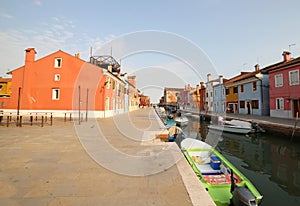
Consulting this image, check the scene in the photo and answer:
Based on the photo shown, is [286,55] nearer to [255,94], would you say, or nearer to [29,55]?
[255,94]

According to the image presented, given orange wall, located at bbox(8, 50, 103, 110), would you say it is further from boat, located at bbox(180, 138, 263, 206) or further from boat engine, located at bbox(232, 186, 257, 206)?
boat engine, located at bbox(232, 186, 257, 206)

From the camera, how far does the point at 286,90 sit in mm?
17922

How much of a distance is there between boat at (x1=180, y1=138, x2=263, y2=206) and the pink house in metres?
16.2

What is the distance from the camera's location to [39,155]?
498cm

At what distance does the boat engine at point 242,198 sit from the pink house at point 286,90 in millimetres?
18297

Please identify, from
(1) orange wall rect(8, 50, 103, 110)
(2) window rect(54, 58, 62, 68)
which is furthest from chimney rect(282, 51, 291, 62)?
(2) window rect(54, 58, 62, 68)

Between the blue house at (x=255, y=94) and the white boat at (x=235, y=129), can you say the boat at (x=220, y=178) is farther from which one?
the blue house at (x=255, y=94)

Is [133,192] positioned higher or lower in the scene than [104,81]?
lower

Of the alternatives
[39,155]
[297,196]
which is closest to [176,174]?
[39,155]

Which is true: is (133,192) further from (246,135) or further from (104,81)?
(104,81)

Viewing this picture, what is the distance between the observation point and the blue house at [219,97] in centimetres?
3247

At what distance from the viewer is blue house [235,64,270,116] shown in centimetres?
2241

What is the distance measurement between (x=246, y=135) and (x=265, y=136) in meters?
1.44

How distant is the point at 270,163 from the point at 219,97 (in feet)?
90.5
